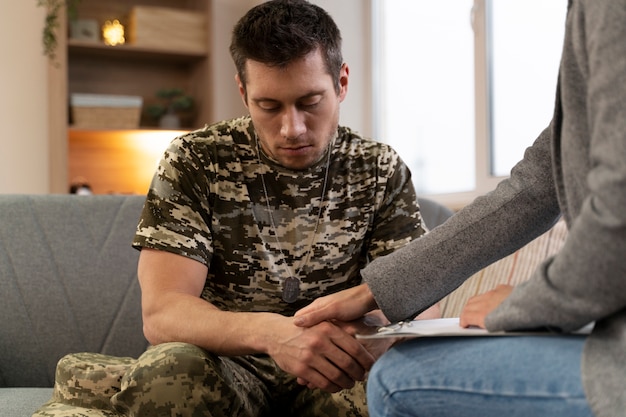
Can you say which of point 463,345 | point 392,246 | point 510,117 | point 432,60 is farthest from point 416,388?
point 432,60

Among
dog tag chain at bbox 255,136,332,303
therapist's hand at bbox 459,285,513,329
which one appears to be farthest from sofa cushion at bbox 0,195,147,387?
therapist's hand at bbox 459,285,513,329

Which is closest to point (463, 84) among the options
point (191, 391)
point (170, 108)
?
point (170, 108)

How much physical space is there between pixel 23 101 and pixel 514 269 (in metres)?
2.59

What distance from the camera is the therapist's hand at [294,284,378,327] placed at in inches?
49.8

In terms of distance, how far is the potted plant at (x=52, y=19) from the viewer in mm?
3658

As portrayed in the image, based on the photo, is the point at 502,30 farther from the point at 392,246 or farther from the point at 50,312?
the point at 50,312

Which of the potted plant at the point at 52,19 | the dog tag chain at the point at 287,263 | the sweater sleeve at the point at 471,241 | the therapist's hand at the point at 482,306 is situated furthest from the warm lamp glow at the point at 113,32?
the therapist's hand at the point at 482,306

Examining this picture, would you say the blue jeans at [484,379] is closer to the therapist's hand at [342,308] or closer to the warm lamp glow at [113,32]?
the therapist's hand at [342,308]

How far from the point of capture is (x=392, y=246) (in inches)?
65.9

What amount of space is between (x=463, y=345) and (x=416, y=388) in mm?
71

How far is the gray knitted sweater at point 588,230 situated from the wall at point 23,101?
314 centimetres

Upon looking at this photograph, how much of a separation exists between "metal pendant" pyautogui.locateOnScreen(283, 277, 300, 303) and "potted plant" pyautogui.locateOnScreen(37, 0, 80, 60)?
243 cm

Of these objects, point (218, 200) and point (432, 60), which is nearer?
point (218, 200)

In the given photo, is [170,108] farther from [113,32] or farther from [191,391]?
[191,391]
